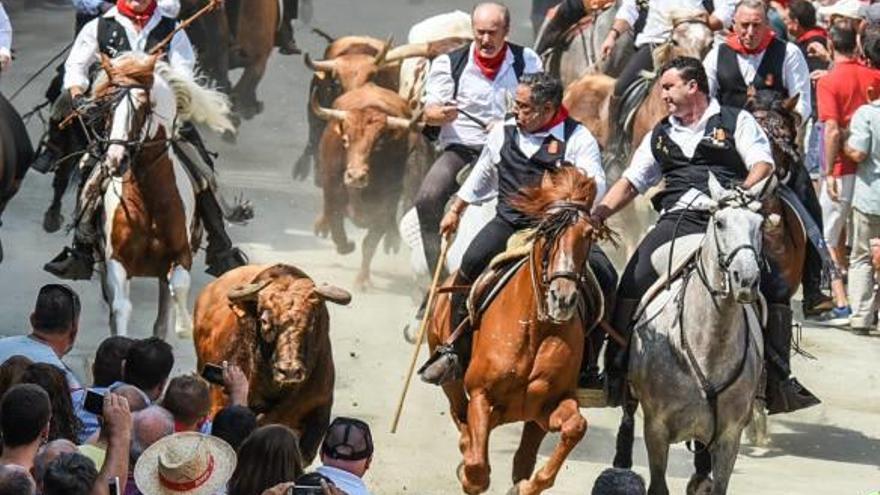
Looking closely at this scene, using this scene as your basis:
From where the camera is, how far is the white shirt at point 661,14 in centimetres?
2158

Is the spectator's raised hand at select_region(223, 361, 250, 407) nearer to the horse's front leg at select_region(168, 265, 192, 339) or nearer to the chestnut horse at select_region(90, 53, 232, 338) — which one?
the chestnut horse at select_region(90, 53, 232, 338)

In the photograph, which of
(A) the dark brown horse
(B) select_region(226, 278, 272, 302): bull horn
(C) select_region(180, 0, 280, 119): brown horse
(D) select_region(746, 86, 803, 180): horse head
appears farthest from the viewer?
(C) select_region(180, 0, 280, 119): brown horse

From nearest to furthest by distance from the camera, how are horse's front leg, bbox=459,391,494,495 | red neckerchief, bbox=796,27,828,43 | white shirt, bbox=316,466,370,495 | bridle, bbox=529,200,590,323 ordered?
white shirt, bbox=316,466,370,495, bridle, bbox=529,200,590,323, horse's front leg, bbox=459,391,494,495, red neckerchief, bbox=796,27,828,43

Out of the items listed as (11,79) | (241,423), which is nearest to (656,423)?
(241,423)

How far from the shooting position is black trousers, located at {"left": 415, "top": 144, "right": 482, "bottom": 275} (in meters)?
18.2

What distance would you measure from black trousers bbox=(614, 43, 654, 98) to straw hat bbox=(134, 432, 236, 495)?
12.1 metres

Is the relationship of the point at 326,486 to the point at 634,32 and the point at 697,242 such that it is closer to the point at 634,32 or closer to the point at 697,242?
the point at 697,242

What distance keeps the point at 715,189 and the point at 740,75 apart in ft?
12.3

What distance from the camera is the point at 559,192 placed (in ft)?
47.4

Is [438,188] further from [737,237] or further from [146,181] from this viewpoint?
[737,237]

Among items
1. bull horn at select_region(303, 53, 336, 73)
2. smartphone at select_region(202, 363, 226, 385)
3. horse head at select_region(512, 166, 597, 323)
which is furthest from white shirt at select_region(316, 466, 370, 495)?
bull horn at select_region(303, 53, 336, 73)

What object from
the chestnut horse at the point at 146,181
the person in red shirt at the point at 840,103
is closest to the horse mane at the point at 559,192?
the chestnut horse at the point at 146,181

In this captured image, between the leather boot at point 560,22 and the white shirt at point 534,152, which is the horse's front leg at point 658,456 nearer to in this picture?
the white shirt at point 534,152

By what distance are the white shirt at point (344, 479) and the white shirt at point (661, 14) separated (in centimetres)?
1122
